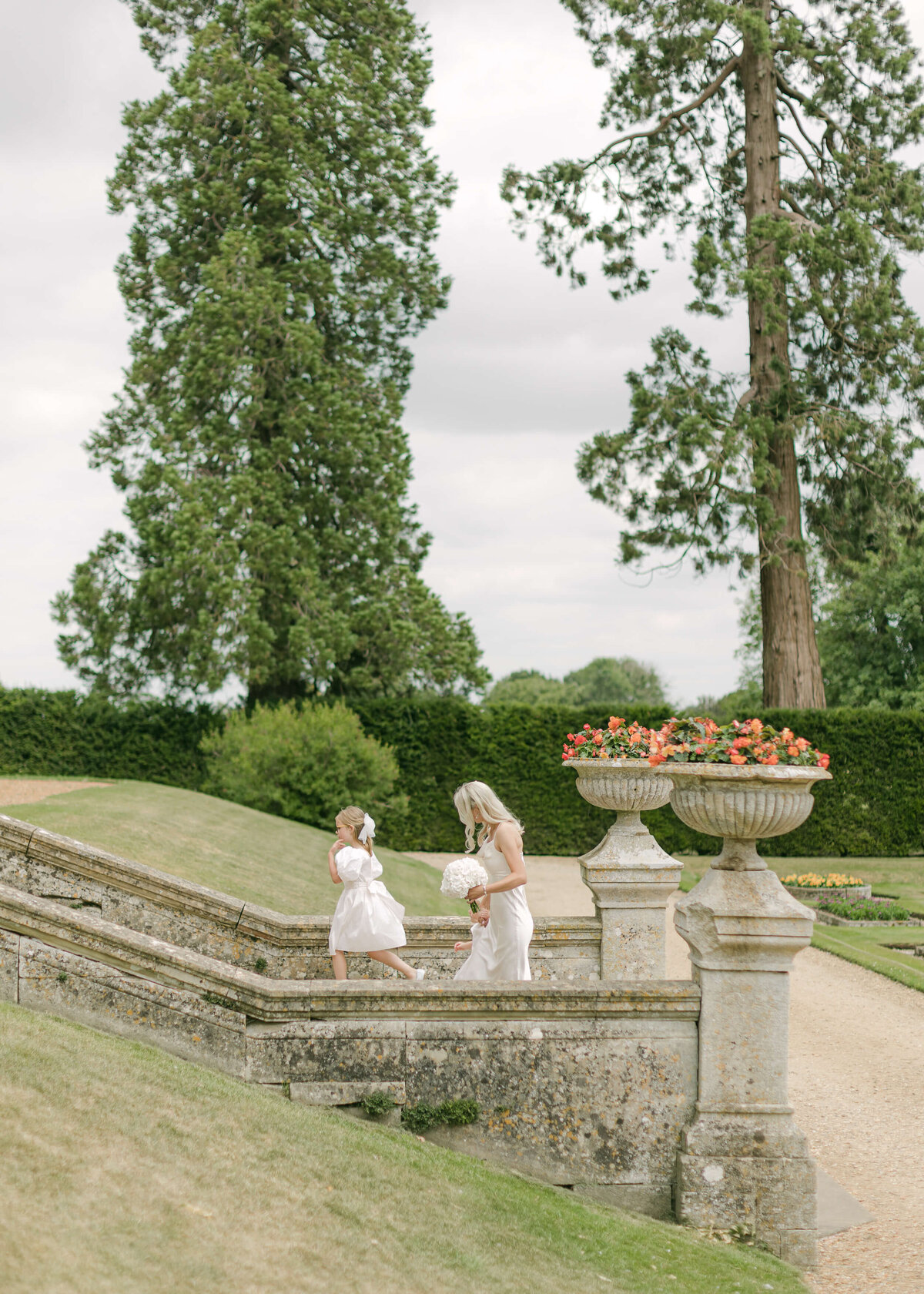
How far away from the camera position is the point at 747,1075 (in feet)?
16.4

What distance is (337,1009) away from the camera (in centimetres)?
495

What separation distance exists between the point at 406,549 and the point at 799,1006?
597 inches

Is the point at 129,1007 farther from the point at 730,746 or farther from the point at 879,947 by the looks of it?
the point at 879,947

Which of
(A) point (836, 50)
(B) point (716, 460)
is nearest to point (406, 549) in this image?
(B) point (716, 460)

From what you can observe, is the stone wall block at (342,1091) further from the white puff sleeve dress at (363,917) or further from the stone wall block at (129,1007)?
the white puff sleeve dress at (363,917)

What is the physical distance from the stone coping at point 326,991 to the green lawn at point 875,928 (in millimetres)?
6909

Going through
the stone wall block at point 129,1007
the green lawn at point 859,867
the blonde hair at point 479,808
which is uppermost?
the blonde hair at point 479,808

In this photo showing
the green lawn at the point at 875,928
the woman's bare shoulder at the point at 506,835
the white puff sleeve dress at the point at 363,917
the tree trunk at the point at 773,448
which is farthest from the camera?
the tree trunk at the point at 773,448

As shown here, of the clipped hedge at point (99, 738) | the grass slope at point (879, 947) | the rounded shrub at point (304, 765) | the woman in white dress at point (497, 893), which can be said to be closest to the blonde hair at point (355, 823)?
the woman in white dress at point (497, 893)

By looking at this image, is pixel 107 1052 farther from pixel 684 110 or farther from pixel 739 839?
pixel 684 110

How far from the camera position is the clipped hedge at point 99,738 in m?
22.1

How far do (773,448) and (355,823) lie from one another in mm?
16733

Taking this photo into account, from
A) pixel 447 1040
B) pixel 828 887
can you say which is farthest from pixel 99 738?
pixel 447 1040

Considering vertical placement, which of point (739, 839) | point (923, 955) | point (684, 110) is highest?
point (684, 110)
